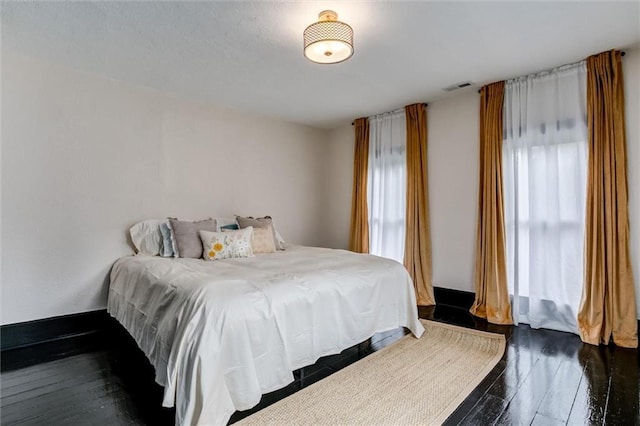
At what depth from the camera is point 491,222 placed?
326 cm

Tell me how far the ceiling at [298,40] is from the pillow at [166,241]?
4.81 feet

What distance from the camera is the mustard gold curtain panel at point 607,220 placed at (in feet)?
8.34

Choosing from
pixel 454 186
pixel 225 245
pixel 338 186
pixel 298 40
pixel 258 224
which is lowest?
pixel 225 245

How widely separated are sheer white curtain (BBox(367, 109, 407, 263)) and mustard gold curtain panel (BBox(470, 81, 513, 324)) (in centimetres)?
97

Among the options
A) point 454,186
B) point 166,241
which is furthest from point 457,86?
Result: point 166,241

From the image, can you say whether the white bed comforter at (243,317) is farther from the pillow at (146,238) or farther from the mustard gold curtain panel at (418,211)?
the mustard gold curtain panel at (418,211)

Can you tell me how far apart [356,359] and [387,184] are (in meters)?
2.50

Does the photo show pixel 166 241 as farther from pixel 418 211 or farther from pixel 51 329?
pixel 418 211

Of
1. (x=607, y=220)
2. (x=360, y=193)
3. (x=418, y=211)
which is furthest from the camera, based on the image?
(x=360, y=193)

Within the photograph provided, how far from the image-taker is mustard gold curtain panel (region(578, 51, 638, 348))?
254 centimetres

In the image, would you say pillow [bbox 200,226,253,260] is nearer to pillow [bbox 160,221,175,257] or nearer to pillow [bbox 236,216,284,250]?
pillow [bbox 160,221,175,257]

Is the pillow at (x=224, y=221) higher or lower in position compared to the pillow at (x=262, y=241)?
higher

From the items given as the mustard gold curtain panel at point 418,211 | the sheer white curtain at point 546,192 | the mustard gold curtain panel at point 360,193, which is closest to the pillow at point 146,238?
the mustard gold curtain panel at point 360,193

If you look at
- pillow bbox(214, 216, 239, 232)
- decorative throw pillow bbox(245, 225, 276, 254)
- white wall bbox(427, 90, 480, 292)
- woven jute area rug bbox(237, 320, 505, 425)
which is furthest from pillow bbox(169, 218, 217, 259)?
white wall bbox(427, 90, 480, 292)
